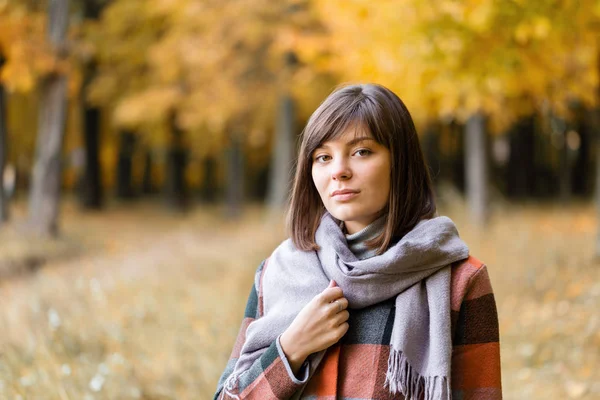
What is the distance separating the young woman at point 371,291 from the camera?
151cm

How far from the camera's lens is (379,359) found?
1564 millimetres

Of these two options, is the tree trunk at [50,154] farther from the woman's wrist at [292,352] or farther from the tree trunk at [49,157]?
the woman's wrist at [292,352]

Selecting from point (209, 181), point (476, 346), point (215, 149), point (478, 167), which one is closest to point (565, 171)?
point (478, 167)

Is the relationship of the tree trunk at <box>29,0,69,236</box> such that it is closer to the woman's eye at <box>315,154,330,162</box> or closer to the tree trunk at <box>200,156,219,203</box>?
the woman's eye at <box>315,154,330,162</box>

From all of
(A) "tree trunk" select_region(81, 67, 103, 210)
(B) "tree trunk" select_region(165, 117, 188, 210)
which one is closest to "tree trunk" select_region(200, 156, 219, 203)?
(B) "tree trunk" select_region(165, 117, 188, 210)

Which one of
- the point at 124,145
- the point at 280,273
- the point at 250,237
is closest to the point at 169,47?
the point at 250,237

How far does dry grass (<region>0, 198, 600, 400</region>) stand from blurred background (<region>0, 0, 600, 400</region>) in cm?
2

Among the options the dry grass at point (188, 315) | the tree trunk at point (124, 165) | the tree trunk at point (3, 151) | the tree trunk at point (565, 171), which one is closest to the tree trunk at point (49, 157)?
the tree trunk at point (3, 151)

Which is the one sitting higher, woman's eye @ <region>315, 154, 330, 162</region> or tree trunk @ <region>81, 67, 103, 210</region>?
woman's eye @ <region>315, 154, 330, 162</region>

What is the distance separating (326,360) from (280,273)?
245mm

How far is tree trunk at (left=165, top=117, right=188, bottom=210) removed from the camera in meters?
16.3

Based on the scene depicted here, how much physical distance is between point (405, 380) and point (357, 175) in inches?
19.3

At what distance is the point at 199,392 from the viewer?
3.81m

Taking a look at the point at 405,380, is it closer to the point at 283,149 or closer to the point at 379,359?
the point at 379,359
